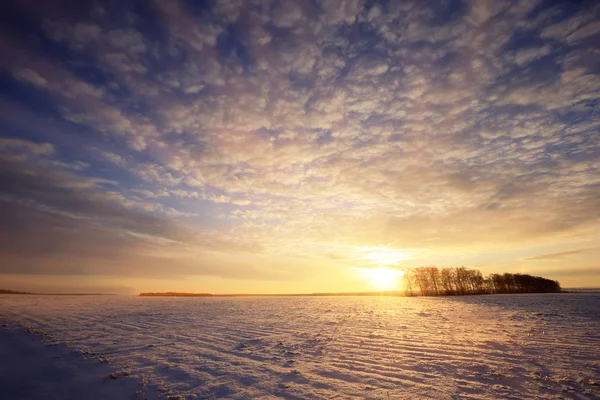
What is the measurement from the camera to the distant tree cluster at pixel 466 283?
299 ft

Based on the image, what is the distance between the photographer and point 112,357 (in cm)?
1178

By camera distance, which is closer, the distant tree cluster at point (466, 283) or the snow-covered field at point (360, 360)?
the snow-covered field at point (360, 360)

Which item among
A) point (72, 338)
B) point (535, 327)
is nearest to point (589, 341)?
point (535, 327)

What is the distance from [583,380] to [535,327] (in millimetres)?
10778

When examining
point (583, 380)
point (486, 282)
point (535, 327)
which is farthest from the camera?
point (486, 282)

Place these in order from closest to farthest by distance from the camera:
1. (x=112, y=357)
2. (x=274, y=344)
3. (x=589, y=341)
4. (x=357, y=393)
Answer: (x=357, y=393) < (x=112, y=357) < (x=589, y=341) < (x=274, y=344)

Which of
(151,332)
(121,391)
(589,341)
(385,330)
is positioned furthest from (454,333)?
(151,332)

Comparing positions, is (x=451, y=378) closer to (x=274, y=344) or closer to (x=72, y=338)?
(x=274, y=344)

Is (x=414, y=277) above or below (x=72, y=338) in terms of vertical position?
above

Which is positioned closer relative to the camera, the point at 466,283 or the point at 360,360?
the point at 360,360

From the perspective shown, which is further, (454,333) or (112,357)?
(454,333)

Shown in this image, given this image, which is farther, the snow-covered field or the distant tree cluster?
the distant tree cluster

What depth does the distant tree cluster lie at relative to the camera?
9125cm

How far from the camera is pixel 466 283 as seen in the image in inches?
3661
